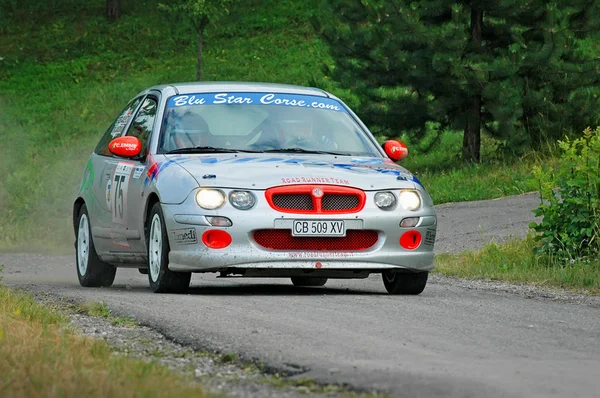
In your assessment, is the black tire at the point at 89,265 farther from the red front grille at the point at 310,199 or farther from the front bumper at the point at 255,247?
the red front grille at the point at 310,199

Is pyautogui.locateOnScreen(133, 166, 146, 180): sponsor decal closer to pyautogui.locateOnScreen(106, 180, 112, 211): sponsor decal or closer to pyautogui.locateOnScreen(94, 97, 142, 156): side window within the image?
pyautogui.locateOnScreen(106, 180, 112, 211): sponsor decal

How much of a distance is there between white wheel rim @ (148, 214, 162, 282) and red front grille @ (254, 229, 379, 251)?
821 millimetres

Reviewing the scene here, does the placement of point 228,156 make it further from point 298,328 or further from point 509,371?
point 509,371

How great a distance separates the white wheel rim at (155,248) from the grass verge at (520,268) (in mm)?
3459

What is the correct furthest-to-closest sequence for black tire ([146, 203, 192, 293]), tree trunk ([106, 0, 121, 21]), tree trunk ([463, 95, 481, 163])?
tree trunk ([106, 0, 121, 21]), tree trunk ([463, 95, 481, 163]), black tire ([146, 203, 192, 293])

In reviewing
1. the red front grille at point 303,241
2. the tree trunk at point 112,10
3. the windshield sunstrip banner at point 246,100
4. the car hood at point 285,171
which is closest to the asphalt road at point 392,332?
the red front grille at point 303,241

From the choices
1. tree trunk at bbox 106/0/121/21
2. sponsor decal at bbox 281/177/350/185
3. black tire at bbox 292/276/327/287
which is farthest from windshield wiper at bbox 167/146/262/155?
tree trunk at bbox 106/0/121/21

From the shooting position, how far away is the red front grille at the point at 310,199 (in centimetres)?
1023

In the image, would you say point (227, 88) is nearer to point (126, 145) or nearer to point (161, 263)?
point (126, 145)

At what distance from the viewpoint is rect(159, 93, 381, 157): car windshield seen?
36.8ft

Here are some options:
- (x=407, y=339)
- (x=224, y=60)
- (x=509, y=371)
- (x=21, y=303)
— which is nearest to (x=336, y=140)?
(x=21, y=303)

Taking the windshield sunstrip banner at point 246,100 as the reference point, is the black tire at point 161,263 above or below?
below

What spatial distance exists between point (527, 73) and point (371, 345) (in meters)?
18.4

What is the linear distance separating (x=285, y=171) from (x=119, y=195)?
184cm
